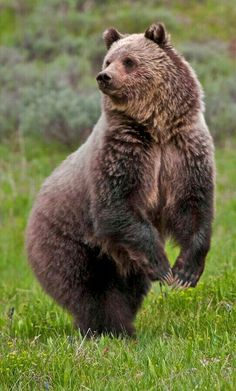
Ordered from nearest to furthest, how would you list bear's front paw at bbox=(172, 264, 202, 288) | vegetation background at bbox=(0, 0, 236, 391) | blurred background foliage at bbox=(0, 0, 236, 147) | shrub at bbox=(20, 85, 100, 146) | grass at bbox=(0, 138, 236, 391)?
grass at bbox=(0, 138, 236, 391)
vegetation background at bbox=(0, 0, 236, 391)
bear's front paw at bbox=(172, 264, 202, 288)
shrub at bbox=(20, 85, 100, 146)
blurred background foliage at bbox=(0, 0, 236, 147)

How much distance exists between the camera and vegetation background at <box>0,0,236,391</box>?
465cm

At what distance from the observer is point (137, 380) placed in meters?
4.45

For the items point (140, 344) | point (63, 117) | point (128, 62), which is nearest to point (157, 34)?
point (128, 62)

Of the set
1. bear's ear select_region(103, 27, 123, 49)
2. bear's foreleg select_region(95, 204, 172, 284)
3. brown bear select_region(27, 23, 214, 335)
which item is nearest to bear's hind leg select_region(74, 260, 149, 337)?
brown bear select_region(27, 23, 214, 335)

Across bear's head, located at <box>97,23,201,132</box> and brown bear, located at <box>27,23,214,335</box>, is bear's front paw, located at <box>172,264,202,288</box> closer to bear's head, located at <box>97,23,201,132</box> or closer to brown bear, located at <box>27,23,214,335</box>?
brown bear, located at <box>27,23,214,335</box>

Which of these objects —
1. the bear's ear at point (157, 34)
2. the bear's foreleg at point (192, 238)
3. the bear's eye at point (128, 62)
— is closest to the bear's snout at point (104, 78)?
the bear's eye at point (128, 62)

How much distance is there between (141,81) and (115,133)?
377 mm

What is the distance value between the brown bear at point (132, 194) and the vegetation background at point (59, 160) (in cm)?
30

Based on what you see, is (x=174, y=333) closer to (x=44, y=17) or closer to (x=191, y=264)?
(x=191, y=264)

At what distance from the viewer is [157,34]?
611 cm

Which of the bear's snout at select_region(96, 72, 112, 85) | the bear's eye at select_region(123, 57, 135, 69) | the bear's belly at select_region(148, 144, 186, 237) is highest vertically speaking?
the bear's eye at select_region(123, 57, 135, 69)

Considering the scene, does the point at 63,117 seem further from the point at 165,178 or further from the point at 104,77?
the point at 104,77

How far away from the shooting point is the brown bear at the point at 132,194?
5.79 meters

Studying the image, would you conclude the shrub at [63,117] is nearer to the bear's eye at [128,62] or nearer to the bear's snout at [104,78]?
the bear's eye at [128,62]
